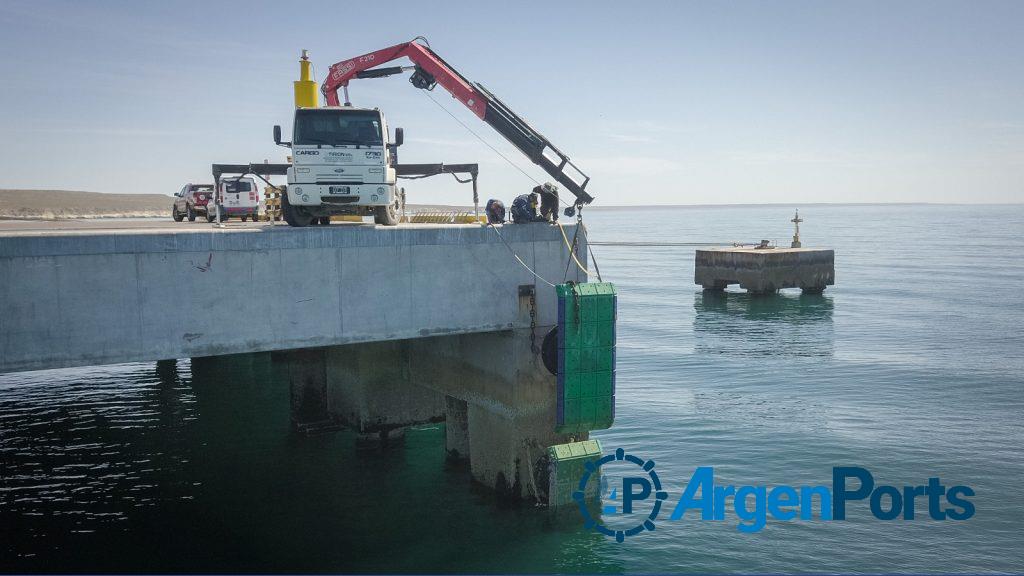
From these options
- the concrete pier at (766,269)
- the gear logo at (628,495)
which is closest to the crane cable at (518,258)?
the gear logo at (628,495)

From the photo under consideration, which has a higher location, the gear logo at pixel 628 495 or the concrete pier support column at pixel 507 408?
the concrete pier support column at pixel 507 408

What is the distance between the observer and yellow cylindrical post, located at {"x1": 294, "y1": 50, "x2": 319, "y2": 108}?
76.4 feet

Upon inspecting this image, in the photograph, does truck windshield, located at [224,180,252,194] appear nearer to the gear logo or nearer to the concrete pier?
the gear logo

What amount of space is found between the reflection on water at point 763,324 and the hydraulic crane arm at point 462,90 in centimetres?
2106

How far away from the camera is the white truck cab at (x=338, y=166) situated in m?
17.4

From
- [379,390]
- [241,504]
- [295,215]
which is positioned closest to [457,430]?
[379,390]

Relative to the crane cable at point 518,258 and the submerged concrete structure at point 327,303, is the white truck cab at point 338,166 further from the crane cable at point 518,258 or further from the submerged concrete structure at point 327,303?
the crane cable at point 518,258

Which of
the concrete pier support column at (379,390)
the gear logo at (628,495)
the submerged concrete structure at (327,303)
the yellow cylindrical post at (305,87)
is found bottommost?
the gear logo at (628,495)

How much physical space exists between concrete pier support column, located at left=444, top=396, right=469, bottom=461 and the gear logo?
382cm

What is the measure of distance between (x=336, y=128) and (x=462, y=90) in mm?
6160

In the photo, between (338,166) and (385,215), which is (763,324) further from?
(338,166)

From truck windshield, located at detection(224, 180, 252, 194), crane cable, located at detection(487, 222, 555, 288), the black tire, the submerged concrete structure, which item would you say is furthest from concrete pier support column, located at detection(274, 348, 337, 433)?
truck windshield, located at detection(224, 180, 252, 194)

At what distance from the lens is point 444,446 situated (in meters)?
22.6

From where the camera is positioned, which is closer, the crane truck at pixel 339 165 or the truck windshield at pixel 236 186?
the crane truck at pixel 339 165
